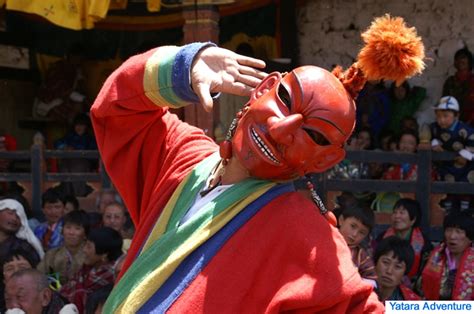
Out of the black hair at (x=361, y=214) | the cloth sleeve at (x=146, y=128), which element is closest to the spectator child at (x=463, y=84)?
the black hair at (x=361, y=214)

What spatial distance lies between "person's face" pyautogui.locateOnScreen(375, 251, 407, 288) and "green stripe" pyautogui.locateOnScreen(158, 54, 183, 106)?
9.14ft

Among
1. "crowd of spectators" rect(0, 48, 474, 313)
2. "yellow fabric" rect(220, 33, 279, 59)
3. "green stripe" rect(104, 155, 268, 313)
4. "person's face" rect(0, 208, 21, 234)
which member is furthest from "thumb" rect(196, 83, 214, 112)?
"yellow fabric" rect(220, 33, 279, 59)

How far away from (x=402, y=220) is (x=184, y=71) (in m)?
3.67

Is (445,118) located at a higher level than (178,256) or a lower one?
lower

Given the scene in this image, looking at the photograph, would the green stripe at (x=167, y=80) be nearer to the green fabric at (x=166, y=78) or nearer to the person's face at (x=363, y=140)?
the green fabric at (x=166, y=78)

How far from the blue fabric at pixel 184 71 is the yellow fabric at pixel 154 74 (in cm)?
4

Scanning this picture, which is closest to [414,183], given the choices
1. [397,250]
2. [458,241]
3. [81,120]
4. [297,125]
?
[458,241]

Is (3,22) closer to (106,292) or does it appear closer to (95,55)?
(95,55)

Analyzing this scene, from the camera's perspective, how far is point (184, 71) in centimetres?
218

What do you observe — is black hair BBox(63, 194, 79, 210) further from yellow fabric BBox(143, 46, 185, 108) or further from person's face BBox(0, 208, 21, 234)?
yellow fabric BBox(143, 46, 185, 108)

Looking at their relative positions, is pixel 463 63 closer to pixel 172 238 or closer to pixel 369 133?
pixel 369 133

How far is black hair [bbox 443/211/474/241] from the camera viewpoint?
202 inches

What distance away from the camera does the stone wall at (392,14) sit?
7.65 metres

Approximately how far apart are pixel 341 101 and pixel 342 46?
616 cm
